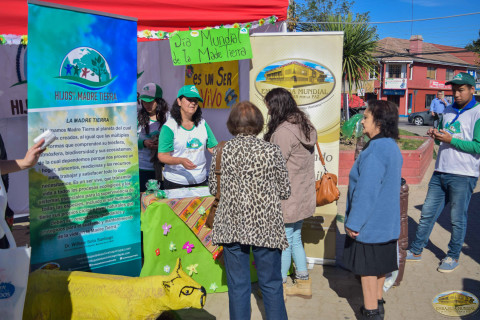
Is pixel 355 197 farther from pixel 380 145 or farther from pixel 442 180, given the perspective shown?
pixel 442 180

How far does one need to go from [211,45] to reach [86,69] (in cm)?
156

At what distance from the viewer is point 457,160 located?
4008mm

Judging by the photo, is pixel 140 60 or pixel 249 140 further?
pixel 140 60

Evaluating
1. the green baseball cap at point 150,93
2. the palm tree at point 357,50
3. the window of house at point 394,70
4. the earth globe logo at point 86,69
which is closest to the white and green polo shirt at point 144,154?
the green baseball cap at point 150,93

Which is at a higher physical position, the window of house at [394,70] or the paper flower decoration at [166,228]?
the window of house at [394,70]

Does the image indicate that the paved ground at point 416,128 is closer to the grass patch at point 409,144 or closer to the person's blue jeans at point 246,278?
the grass patch at point 409,144

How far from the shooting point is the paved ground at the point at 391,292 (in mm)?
3383

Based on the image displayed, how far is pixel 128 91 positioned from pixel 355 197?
6.39 feet

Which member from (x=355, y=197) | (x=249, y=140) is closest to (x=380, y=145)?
(x=355, y=197)

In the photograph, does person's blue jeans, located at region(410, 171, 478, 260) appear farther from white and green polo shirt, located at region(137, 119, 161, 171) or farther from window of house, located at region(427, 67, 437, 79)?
window of house, located at region(427, 67, 437, 79)

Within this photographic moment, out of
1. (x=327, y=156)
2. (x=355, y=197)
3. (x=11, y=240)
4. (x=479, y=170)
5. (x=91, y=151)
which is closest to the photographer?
(x=11, y=240)

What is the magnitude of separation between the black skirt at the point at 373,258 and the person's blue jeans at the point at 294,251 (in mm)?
615

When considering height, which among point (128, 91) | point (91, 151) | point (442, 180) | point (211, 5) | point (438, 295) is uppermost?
point (211, 5)

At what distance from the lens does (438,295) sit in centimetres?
370
